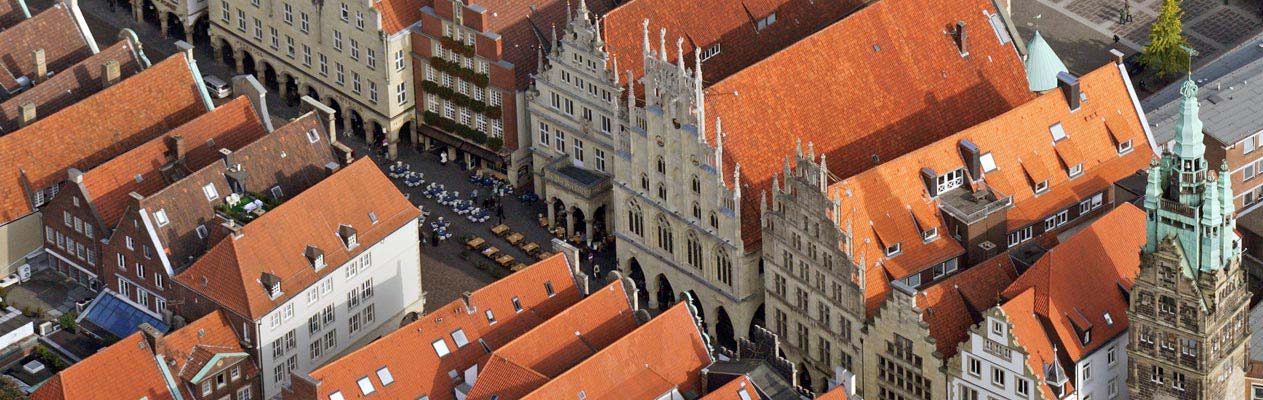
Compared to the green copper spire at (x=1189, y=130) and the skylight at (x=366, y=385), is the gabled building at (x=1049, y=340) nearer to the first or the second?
the green copper spire at (x=1189, y=130)

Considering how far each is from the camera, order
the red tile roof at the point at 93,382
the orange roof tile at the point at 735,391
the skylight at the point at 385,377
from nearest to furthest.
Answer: the orange roof tile at the point at 735,391, the red tile roof at the point at 93,382, the skylight at the point at 385,377

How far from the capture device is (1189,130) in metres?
185

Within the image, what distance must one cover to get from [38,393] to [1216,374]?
73.2m

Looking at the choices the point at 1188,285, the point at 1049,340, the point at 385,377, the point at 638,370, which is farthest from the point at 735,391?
the point at 1188,285

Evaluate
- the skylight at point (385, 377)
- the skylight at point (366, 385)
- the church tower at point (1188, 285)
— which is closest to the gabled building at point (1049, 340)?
the church tower at point (1188, 285)

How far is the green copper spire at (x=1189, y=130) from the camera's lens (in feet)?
607

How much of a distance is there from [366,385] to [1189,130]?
53171mm

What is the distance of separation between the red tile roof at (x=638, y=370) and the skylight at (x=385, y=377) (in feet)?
32.9

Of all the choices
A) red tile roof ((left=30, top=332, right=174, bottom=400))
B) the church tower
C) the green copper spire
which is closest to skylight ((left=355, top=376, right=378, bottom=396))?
red tile roof ((left=30, top=332, right=174, bottom=400))

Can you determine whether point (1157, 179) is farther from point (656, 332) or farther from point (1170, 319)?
point (656, 332)

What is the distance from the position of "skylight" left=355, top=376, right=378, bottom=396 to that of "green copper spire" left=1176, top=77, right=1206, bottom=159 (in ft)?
170

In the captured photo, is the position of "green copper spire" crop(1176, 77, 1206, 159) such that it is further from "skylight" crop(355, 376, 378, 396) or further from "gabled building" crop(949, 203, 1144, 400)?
"skylight" crop(355, 376, 378, 396)

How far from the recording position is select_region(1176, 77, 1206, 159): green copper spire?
185 meters

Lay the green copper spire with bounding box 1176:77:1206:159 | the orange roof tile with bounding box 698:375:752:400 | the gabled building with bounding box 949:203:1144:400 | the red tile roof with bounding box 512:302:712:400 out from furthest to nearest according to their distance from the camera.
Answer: the gabled building with bounding box 949:203:1144:400, the red tile roof with bounding box 512:302:712:400, the orange roof tile with bounding box 698:375:752:400, the green copper spire with bounding box 1176:77:1206:159
